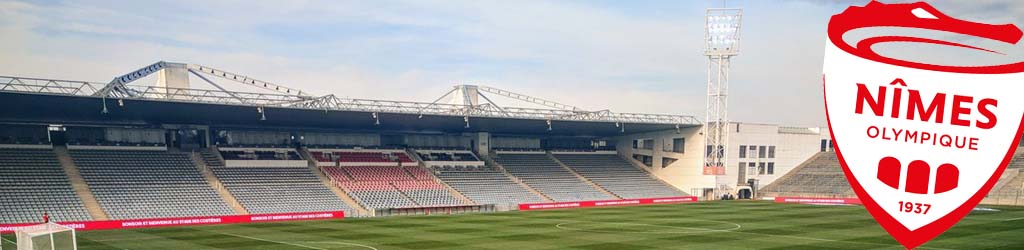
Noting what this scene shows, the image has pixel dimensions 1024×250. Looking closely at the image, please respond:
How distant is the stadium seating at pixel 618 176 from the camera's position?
7006 cm

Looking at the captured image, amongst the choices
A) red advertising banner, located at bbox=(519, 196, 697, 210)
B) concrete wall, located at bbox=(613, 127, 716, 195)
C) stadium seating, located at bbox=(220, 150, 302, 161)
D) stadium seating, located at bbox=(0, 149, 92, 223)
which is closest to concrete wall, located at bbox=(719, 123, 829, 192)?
concrete wall, located at bbox=(613, 127, 716, 195)

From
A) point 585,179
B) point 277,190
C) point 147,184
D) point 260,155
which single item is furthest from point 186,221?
point 585,179

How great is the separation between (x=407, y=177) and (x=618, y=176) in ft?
74.2

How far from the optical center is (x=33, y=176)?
45781 mm

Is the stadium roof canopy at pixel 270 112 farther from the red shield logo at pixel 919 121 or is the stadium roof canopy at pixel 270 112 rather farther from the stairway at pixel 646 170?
the red shield logo at pixel 919 121

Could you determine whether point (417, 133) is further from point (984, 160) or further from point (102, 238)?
point (984, 160)

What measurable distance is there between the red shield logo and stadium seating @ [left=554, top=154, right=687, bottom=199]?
62.3 m

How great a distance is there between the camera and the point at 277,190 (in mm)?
52719

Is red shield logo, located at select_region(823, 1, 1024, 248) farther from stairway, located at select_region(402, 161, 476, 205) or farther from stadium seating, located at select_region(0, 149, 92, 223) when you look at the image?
stairway, located at select_region(402, 161, 476, 205)

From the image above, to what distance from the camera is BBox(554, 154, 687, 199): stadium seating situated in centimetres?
7006

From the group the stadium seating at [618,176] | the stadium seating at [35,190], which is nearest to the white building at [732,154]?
the stadium seating at [618,176]

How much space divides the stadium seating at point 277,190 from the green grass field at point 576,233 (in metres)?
4.83

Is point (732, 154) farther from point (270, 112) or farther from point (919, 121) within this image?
point (919, 121)

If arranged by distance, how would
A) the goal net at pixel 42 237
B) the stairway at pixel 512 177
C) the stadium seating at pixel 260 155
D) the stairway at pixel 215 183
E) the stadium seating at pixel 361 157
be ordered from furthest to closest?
the stairway at pixel 512 177 → the stadium seating at pixel 361 157 → the stadium seating at pixel 260 155 → the stairway at pixel 215 183 → the goal net at pixel 42 237
